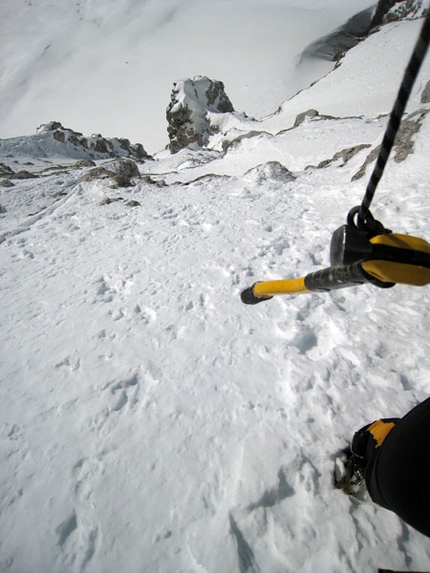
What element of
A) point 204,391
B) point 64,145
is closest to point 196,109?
point 64,145

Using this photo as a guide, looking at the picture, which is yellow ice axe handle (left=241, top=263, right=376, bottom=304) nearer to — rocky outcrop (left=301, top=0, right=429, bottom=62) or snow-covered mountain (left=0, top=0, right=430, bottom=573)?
snow-covered mountain (left=0, top=0, right=430, bottom=573)

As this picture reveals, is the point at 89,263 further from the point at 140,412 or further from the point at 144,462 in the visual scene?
the point at 144,462

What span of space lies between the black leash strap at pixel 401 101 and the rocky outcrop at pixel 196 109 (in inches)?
1385

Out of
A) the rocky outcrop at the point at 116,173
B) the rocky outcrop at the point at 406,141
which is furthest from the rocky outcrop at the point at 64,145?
the rocky outcrop at the point at 406,141

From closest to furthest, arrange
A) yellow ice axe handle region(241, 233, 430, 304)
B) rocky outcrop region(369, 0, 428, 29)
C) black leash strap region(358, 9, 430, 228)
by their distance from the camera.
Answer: black leash strap region(358, 9, 430, 228), yellow ice axe handle region(241, 233, 430, 304), rocky outcrop region(369, 0, 428, 29)

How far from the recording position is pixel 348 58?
29297mm

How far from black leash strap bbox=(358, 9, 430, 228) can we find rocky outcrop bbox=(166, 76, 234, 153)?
115ft

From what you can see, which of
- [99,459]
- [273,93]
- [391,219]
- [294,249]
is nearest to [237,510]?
[99,459]

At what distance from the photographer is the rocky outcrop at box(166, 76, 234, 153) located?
32.9 meters

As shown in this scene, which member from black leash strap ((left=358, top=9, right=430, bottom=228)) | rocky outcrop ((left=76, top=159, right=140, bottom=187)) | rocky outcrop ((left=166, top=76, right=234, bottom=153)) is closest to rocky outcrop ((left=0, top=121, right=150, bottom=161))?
rocky outcrop ((left=166, top=76, right=234, bottom=153))

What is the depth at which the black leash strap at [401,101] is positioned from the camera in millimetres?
764

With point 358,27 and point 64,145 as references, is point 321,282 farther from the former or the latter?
point 358,27

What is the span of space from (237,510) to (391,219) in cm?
434

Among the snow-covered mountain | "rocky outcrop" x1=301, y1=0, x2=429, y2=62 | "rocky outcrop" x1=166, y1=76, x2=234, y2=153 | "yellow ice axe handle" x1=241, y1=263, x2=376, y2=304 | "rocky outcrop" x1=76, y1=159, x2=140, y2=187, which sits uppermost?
"rocky outcrop" x1=301, y1=0, x2=429, y2=62
